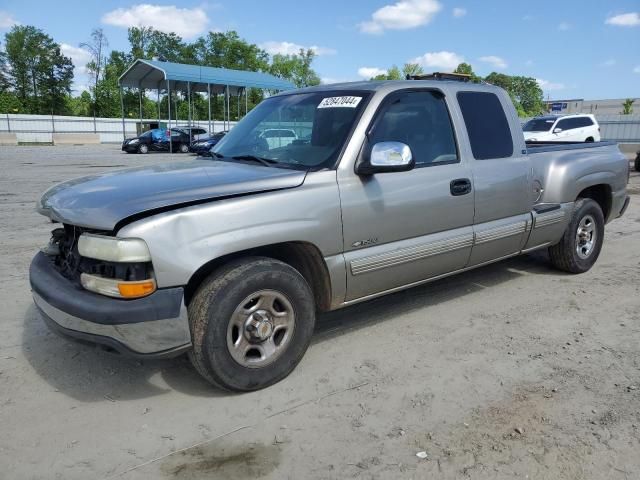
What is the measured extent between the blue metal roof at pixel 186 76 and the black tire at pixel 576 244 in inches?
1048

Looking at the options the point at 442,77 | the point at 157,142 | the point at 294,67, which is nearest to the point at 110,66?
the point at 294,67

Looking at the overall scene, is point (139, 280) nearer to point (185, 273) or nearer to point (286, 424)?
point (185, 273)

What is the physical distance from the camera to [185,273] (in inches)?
110

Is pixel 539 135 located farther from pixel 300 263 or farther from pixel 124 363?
pixel 124 363

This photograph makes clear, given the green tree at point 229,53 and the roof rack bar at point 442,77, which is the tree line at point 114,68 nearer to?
the green tree at point 229,53

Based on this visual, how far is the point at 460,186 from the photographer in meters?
4.05

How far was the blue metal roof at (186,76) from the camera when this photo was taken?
96.3ft

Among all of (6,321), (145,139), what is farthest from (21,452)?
(145,139)

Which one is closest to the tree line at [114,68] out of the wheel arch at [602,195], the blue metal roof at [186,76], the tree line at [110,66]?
the tree line at [110,66]

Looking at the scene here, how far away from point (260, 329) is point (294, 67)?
8195 centimetres

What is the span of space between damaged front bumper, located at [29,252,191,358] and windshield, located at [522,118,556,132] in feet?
72.7

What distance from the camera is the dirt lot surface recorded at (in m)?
2.54

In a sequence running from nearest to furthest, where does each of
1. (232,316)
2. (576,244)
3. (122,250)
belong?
(122,250), (232,316), (576,244)

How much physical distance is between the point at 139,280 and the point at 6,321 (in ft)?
7.15
